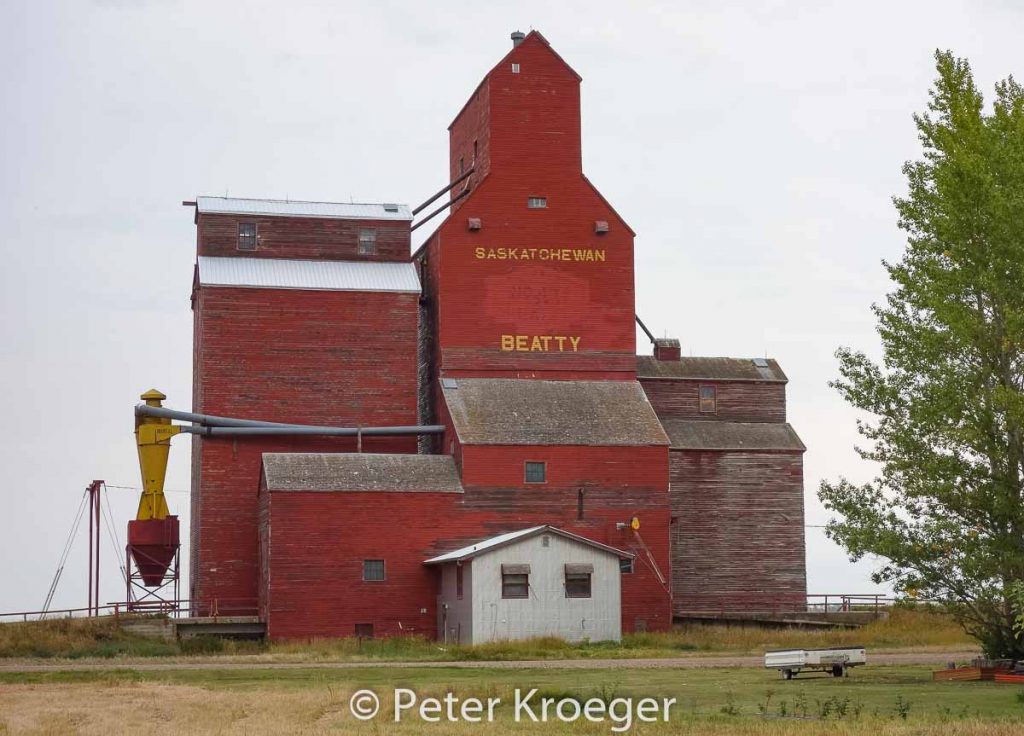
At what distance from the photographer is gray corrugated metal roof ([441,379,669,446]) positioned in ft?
188

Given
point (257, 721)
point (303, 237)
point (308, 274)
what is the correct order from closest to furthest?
point (257, 721), point (308, 274), point (303, 237)

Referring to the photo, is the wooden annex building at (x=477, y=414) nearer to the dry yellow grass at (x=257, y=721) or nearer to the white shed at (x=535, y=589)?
the white shed at (x=535, y=589)

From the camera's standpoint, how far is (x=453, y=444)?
5756cm

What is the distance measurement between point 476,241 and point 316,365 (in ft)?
24.9

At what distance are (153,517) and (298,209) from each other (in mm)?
13213

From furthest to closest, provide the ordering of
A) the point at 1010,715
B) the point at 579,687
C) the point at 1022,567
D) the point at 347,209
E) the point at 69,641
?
the point at 347,209 → the point at 69,641 → the point at 1022,567 → the point at 579,687 → the point at 1010,715

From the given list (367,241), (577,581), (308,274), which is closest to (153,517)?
(308,274)

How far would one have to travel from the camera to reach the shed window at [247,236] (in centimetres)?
6169

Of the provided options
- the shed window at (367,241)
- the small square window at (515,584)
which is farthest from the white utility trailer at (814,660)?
the shed window at (367,241)

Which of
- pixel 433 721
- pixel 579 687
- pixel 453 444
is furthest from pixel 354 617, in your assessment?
pixel 433 721

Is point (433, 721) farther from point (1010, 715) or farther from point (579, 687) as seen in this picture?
point (1010, 715)

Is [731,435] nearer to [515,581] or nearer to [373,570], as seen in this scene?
[515,581]

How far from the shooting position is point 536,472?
186ft

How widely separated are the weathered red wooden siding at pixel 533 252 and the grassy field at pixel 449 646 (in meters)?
11.5
